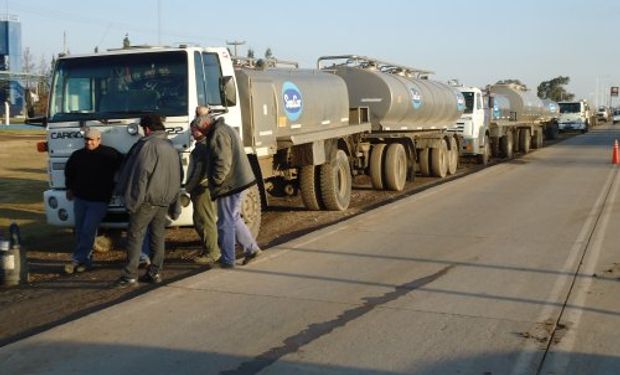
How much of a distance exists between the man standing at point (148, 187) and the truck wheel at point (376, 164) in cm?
1003

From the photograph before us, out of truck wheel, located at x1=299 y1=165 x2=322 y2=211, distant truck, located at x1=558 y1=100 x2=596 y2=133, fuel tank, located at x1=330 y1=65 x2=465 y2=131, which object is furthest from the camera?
distant truck, located at x1=558 y1=100 x2=596 y2=133

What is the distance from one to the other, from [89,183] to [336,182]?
5825 mm

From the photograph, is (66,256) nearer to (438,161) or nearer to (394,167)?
(394,167)

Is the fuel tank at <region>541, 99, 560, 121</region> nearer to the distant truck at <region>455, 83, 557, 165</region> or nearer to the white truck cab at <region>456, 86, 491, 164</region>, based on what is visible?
the distant truck at <region>455, 83, 557, 165</region>

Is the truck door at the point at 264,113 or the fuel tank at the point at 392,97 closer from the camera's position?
the truck door at the point at 264,113

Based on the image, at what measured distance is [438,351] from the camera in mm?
5406

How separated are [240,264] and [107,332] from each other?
268 cm

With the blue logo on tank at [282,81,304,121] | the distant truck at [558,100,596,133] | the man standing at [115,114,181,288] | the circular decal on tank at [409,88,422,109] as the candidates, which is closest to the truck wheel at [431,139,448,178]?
the circular decal on tank at [409,88,422,109]

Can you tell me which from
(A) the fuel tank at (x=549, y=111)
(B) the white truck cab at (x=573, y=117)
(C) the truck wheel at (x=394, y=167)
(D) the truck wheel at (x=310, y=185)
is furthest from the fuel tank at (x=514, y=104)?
(B) the white truck cab at (x=573, y=117)

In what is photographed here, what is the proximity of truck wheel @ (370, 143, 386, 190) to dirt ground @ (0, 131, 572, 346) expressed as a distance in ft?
1.13

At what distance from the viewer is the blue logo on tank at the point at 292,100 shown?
37.8 ft

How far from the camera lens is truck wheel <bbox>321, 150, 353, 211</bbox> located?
13008 mm

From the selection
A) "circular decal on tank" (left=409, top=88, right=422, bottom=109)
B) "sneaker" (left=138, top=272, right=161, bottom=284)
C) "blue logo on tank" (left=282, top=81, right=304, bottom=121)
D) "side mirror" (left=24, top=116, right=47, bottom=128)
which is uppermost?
"circular decal on tank" (left=409, top=88, right=422, bottom=109)

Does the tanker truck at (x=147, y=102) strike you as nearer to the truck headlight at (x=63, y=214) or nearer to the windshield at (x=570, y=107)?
the truck headlight at (x=63, y=214)
